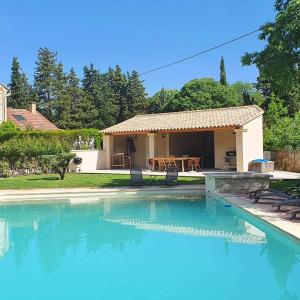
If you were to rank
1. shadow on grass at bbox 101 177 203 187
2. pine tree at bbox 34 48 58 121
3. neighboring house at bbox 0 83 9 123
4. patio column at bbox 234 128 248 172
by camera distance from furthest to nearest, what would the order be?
pine tree at bbox 34 48 58 121, neighboring house at bbox 0 83 9 123, patio column at bbox 234 128 248 172, shadow on grass at bbox 101 177 203 187

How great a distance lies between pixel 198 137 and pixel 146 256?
2466cm

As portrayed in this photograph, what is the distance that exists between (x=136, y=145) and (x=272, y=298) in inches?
1063

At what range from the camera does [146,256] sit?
358 inches

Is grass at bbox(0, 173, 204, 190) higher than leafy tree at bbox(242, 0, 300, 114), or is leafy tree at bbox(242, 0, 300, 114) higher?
leafy tree at bbox(242, 0, 300, 114)

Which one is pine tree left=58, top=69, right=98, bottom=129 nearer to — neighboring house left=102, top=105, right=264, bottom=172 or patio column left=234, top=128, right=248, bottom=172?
neighboring house left=102, top=105, right=264, bottom=172

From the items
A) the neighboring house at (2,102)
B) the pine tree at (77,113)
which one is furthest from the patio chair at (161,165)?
the pine tree at (77,113)

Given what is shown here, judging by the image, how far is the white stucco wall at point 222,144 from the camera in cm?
2831

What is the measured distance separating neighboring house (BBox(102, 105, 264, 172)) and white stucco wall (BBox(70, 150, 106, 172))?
1.34 ft

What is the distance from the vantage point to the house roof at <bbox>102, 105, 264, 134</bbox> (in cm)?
2631

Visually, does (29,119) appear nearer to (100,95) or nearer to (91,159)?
(100,95)

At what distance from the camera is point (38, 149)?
25797 millimetres

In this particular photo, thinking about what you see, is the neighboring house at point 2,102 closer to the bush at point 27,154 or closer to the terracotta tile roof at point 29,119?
the terracotta tile roof at point 29,119

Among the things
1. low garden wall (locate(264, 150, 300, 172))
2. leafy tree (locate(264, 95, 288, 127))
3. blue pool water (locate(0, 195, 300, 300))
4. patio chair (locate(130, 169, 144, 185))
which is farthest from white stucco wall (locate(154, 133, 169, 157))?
blue pool water (locate(0, 195, 300, 300))

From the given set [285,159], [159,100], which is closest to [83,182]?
[285,159]
